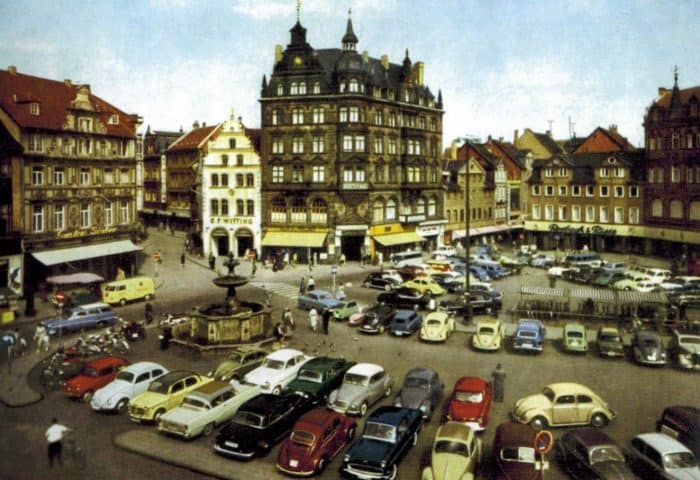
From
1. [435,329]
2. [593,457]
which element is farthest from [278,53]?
[593,457]

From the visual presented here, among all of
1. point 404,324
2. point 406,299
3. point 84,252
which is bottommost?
point 404,324

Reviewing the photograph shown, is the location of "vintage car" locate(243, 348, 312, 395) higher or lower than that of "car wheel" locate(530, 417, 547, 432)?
higher

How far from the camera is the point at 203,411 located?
872 inches

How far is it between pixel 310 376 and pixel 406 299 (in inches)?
737

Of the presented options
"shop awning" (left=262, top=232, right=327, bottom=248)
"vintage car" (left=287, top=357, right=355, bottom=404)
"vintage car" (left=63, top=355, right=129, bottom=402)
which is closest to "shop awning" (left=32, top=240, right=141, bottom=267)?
"shop awning" (left=262, top=232, right=327, bottom=248)

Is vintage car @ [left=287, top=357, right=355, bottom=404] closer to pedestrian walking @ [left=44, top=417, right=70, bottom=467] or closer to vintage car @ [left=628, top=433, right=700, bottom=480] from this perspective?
pedestrian walking @ [left=44, top=417, right=70, bottom=467]

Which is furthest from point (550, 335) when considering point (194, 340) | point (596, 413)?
point (194, 340)

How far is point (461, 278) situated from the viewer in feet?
171

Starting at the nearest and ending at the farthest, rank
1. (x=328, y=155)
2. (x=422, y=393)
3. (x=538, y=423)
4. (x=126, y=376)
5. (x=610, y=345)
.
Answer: (x=538, y=423) < (x=422, y=393) < (x=126, y=376) < (x=610, y=345) < (x=328, y=155)

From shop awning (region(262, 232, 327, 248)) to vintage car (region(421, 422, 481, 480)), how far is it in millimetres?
45068

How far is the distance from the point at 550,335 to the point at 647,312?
6254mm

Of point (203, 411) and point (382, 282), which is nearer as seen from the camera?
point (203, 411)

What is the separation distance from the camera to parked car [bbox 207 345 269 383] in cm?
2697

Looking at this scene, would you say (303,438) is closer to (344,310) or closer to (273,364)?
(273,364)
